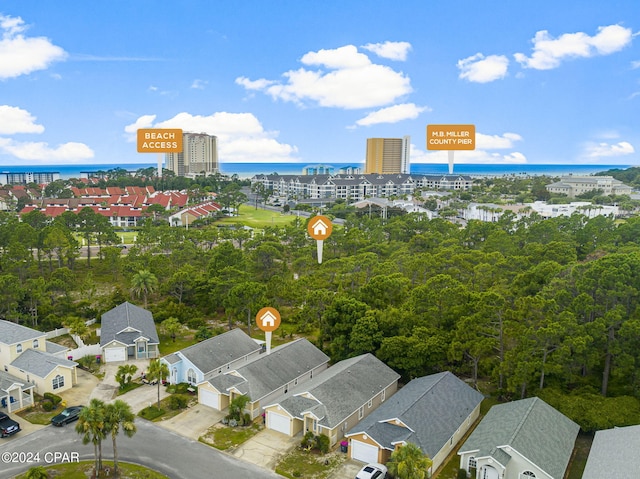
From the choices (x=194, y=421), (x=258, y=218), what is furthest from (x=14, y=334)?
(x=258, y=218)

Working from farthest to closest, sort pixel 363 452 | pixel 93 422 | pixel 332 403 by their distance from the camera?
pixel 332 403 → pixel 363 452 → pixel 93 422

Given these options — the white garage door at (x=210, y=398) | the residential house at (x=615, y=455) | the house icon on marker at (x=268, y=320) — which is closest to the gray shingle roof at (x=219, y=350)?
the white garage door at (x=210, y=398)

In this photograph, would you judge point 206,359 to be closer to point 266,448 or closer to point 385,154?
point 266,448

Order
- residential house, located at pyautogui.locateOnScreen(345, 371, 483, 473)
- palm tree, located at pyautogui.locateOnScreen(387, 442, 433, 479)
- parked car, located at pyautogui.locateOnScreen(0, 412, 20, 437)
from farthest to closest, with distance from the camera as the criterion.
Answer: parked car, located at pyautogui.locateOnScreen(0, 412, 20, 437) < residential house, located at pyautogui.locateOnScreen(345, 371, 483, 473) < palm tree, located at pyautogui.locateOnScreen(387, 442, 433, 479)

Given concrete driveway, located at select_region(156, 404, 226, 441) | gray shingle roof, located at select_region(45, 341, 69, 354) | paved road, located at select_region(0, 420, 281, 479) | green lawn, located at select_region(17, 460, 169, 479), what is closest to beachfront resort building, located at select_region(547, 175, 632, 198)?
concrete driveway, located at select_region(156, 404, 226, 441)

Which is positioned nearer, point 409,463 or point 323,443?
point 409,463

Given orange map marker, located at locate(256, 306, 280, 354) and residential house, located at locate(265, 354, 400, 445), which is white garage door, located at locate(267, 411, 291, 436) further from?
orange map marker, located at locate(256, 306, 280, 354)

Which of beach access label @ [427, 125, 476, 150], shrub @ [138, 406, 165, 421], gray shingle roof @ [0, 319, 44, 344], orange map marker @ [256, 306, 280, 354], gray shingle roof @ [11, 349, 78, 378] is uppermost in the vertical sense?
beach access label @ [427, 125, 476, 150]
